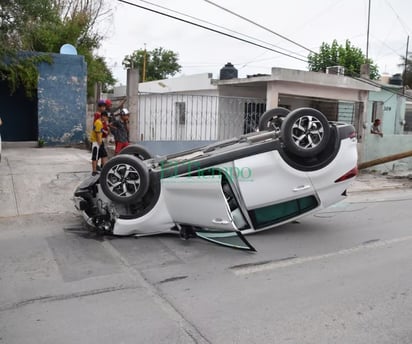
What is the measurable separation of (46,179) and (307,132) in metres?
5.78

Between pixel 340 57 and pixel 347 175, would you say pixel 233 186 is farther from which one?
pixel 340 57

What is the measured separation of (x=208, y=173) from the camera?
5551mm

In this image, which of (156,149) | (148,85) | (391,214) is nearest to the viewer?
(391,214)

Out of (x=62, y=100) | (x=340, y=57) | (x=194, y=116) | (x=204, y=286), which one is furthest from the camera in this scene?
(x=340, y=57)

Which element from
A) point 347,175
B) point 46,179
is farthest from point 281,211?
point 46,179

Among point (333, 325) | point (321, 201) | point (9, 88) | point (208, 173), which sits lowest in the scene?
point (333, 325)

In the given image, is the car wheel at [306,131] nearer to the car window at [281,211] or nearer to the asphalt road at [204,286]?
the car window at [281,211]

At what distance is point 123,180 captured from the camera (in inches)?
225

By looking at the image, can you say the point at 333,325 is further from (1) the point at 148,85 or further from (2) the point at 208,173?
(1) the point at 148,85

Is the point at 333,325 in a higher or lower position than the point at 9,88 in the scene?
lower

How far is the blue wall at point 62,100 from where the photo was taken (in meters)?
14.1

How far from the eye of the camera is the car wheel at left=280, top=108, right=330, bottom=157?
219 inches

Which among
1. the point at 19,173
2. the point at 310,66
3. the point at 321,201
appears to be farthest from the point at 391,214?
the point at 310,66

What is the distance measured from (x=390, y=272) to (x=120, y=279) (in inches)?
116
